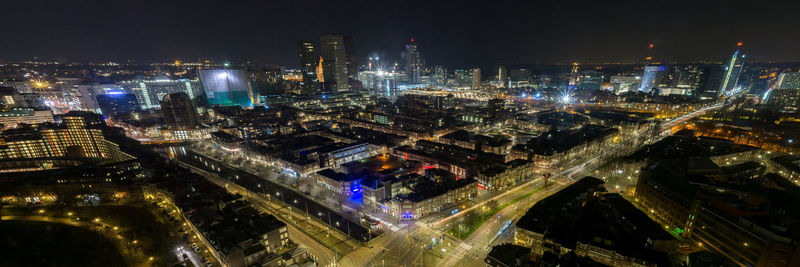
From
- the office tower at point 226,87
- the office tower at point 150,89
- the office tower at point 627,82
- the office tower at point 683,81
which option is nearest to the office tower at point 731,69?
the office tower at point 683,81

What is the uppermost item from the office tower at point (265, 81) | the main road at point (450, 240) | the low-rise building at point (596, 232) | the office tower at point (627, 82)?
the office tower at point (265, 81)

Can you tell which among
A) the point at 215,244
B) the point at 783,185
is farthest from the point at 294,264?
the point at 783,185

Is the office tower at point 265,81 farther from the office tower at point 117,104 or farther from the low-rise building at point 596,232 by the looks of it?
the low-rise building at point 596,232

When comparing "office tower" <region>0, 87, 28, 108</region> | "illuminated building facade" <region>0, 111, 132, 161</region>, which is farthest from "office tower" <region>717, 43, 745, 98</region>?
"office tower" <region>0, 87, 28, 108</region>

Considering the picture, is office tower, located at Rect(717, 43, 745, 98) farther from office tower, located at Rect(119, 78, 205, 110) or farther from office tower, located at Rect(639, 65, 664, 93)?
office tower, located at Rect(119, 78, 205, 110)

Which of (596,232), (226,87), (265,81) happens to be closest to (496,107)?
(596,232)
